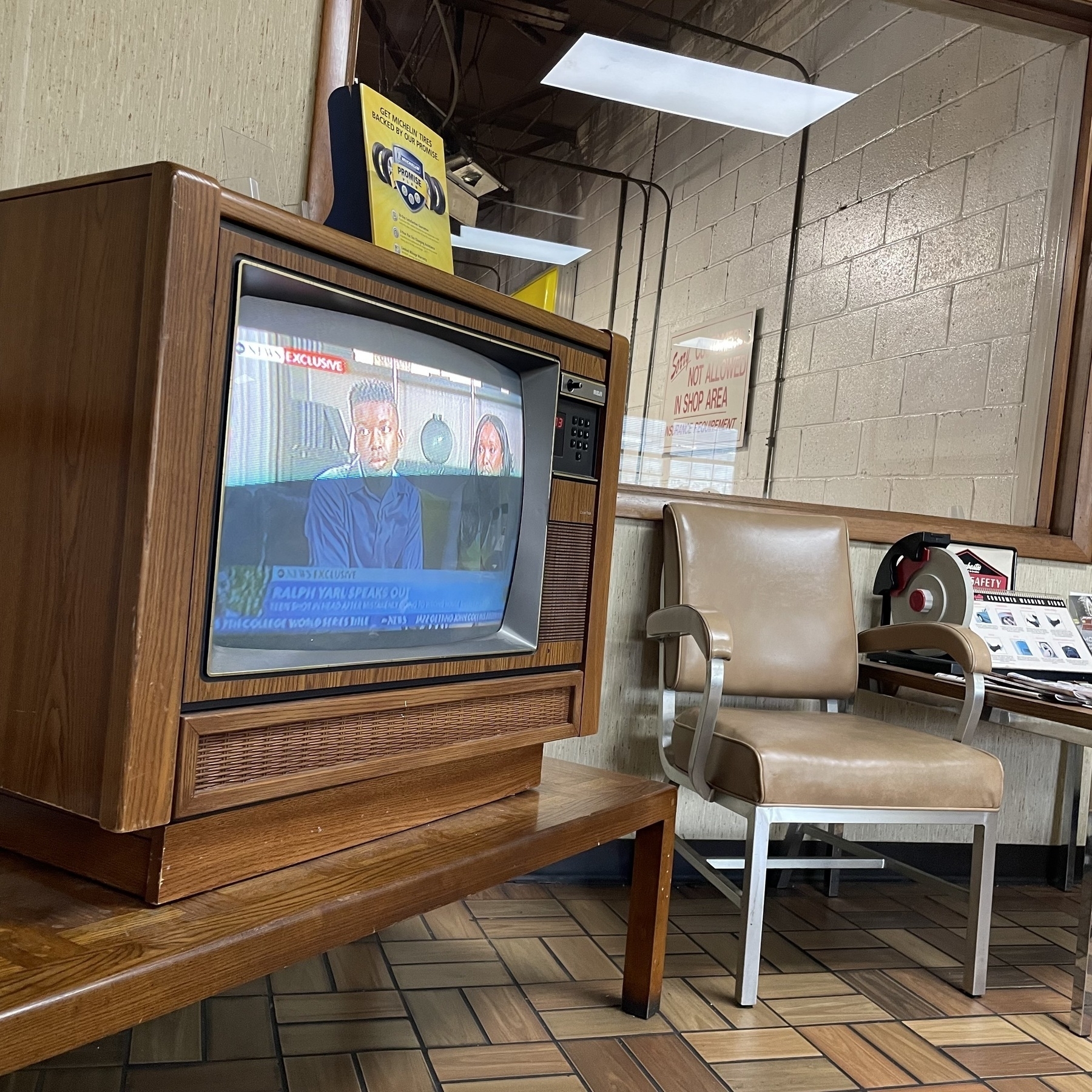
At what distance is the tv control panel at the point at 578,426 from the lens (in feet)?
4.75

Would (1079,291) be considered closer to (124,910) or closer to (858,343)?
(858,343)

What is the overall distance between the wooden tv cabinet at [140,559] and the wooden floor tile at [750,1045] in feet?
2.53

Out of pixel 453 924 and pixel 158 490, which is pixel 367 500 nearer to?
pixel 158 490

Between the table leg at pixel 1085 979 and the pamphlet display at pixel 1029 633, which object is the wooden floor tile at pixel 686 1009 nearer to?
the table leg at pixel 1085 979

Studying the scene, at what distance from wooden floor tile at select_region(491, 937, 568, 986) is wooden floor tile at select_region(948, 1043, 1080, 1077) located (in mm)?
584

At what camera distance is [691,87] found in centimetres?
249

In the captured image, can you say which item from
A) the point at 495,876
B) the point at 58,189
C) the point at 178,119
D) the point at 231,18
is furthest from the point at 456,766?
the point at 231,18

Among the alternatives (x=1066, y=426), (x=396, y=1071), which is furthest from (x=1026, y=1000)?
(x=1066, y=426)

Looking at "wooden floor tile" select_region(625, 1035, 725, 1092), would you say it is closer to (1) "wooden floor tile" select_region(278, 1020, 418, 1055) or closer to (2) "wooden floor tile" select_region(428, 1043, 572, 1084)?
(2) "wooden floor tile" select_region(428, 1043, 572, 1084)

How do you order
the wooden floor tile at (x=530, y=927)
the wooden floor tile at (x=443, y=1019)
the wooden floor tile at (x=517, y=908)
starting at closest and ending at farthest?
1. the wooden floor tile at (x=443, y=1019)
2. the wooden floor tile at (x=530, y=927)
3. the wooden floor tile at (x=517, y=908)

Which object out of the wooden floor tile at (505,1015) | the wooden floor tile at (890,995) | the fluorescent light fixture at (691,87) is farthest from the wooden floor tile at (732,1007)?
the fluorescent light fixture at (691,87)

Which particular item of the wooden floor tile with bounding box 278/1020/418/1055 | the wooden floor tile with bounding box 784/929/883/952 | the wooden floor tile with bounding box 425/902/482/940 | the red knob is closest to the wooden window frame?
the red knob

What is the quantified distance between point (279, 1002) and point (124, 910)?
0.74 meters

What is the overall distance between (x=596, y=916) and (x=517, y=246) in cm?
146
